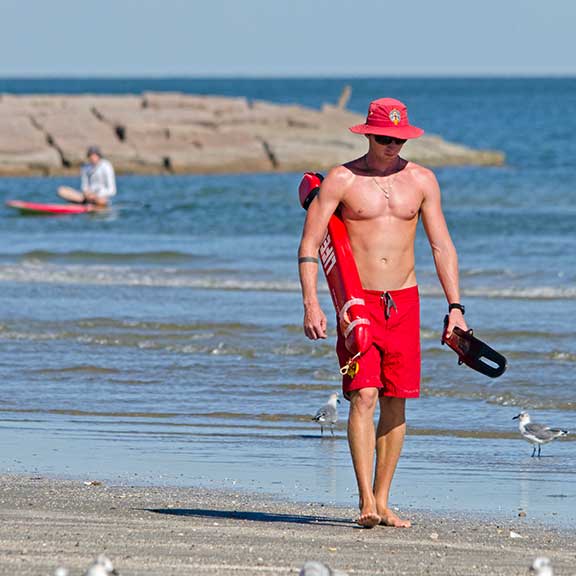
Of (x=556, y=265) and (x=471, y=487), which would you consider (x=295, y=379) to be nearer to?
(x=471, y=487)

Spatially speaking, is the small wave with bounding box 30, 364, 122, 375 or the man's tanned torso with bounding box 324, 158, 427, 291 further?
the small wave with bounding box 30, 364, 122, 375

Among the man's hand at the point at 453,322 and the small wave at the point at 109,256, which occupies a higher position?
the small wave at the point at 109,256

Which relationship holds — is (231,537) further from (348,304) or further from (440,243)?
(440,243)

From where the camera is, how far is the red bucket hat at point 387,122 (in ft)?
21.6

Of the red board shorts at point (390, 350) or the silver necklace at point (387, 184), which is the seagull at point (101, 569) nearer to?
the red board shorts at point (390, 350)

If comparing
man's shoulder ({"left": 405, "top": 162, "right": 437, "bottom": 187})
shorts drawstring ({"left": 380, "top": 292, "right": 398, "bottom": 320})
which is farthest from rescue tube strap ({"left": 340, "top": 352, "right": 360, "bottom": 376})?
man's shoulder ({"left": 405, "top": 162, "right": 437, "bottom": 187})

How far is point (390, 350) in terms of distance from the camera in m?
6.71

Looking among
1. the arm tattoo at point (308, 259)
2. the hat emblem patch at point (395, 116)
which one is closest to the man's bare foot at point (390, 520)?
the arm tattoo at point (308, 259)

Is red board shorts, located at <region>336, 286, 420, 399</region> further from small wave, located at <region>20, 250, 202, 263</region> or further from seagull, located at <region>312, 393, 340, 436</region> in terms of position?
small wave, located at <region>20, 250, 202, 263</region>

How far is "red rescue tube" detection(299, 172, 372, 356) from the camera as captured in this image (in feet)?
21.4

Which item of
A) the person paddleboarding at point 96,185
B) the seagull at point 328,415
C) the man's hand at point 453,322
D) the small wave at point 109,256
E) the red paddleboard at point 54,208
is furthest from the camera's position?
the red paddleboard at point 54,208

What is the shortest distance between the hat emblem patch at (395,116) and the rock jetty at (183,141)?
32.7 meters

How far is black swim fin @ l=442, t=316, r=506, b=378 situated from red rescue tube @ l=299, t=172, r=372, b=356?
0.50 metres

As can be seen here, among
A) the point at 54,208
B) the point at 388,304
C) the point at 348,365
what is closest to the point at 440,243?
the point at 388,304
